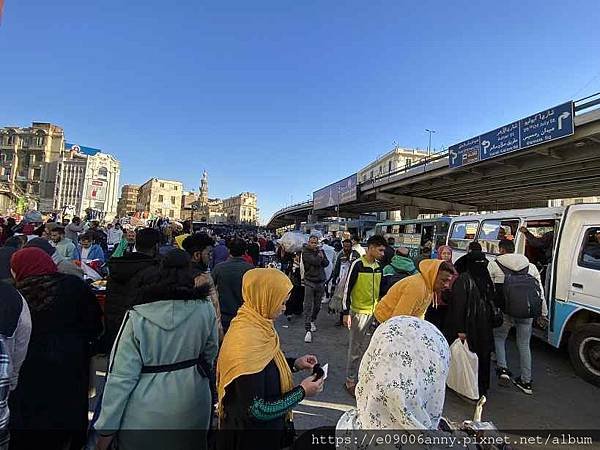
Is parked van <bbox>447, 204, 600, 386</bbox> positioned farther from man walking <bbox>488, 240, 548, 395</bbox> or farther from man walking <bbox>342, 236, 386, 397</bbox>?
man walking <bbox>342, 236, 386, 397</bbox>

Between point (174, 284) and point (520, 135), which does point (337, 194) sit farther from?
point (174, 284)

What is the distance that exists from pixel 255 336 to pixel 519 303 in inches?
164

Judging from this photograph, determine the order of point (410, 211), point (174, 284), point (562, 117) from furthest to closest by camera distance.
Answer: point (410, 211) → point (562, 117) → point (174, 284)

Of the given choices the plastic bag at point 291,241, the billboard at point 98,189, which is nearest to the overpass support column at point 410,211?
the plastic bag at point 291,241

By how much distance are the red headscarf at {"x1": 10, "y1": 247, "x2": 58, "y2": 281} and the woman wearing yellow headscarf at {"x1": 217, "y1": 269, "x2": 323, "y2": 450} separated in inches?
59.7

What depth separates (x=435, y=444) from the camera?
1349 mm

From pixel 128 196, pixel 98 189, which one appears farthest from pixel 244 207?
pixel 98 189

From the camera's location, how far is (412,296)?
3422mm

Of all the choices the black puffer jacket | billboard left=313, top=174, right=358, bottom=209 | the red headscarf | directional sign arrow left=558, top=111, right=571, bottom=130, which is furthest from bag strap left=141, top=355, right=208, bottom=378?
billboard left=313, top=174, right=358, bottom=209

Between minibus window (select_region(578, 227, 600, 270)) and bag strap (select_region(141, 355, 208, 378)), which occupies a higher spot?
minibus window (select_region(578, 227, 600, 270))

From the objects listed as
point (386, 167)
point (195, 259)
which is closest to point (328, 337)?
point (195, 259)

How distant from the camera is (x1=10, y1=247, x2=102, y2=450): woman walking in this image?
2.21 metres

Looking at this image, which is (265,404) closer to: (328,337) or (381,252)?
(381,252)

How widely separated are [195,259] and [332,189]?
38.3m
